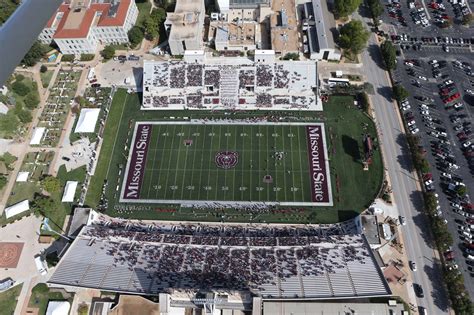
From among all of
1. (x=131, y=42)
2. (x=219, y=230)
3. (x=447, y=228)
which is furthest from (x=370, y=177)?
(x=131, y=42)

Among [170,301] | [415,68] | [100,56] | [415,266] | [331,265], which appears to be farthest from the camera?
[100,56]

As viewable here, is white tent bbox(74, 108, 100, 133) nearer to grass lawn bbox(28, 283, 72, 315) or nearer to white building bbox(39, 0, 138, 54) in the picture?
white building bbox(39, 0, 138, 54)

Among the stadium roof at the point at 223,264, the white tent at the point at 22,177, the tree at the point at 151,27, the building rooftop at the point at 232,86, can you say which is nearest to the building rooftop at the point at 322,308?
the stadium roof at the point at 223,264

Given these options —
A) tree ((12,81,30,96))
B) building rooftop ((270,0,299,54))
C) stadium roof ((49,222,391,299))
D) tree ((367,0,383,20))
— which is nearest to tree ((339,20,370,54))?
tree ((367,0,383,20))

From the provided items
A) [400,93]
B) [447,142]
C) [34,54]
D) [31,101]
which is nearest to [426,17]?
[400,93]

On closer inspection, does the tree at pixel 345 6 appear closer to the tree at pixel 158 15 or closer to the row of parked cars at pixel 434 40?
the row of parked cars at pixel 434 40

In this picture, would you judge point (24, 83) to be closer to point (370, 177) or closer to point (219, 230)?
point (219, 230)

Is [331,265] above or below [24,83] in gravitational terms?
below

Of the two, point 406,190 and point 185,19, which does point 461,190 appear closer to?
point 406,190
